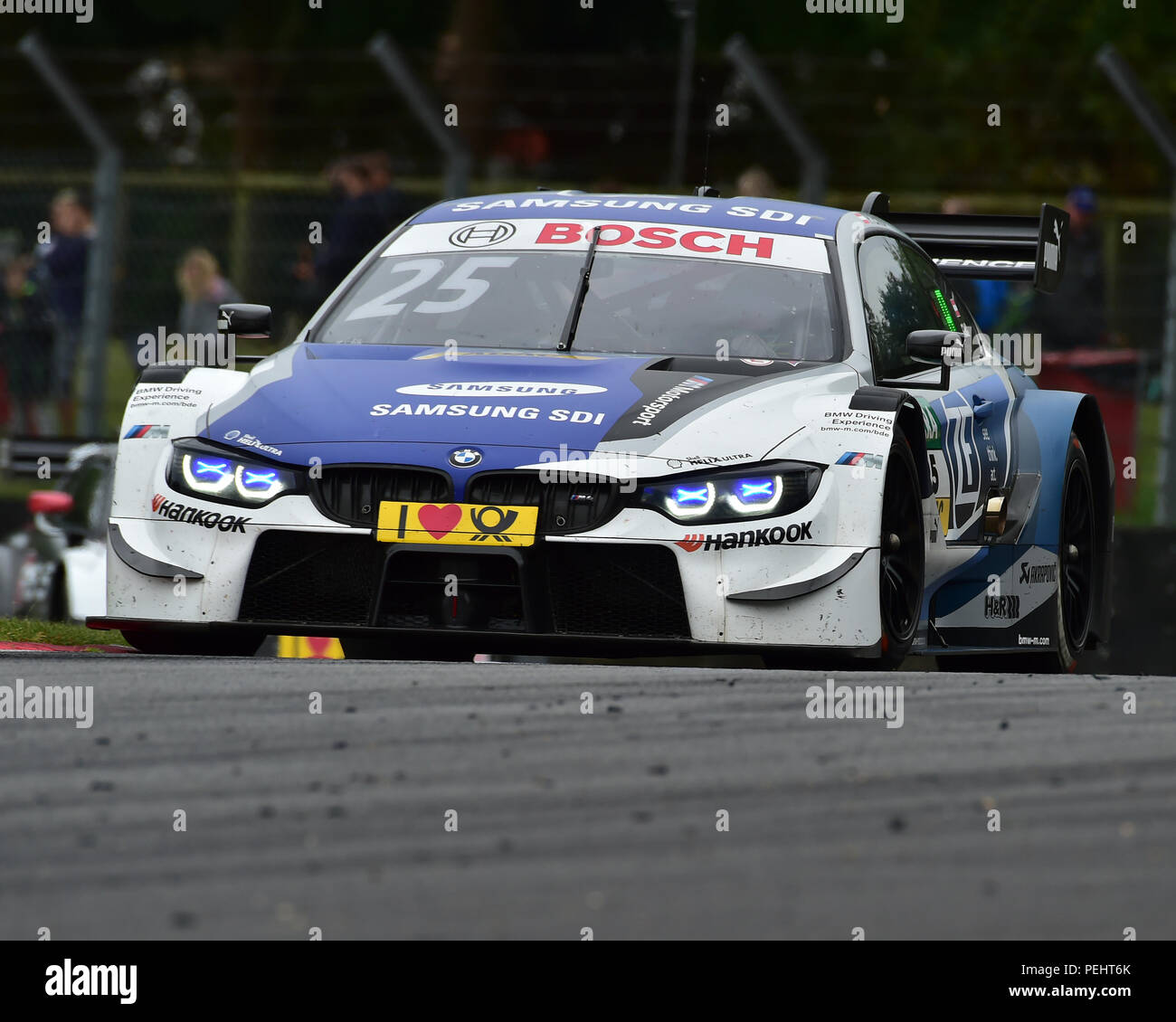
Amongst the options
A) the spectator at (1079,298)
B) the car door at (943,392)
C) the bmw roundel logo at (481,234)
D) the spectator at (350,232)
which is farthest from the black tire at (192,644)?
the spectator at (1079,298)

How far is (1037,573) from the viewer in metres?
8.73

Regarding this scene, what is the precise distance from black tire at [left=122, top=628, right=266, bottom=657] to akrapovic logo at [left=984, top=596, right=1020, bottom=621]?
99.5 inches

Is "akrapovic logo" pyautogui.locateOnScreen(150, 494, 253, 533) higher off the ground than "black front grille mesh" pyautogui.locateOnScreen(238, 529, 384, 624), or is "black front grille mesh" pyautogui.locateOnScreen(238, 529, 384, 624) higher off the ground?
"akrapovic logo" pyautogui.locateOnScreen(150, 494, 253, 533)

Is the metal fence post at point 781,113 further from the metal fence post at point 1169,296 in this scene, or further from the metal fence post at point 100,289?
the metal fence post at point 100,289

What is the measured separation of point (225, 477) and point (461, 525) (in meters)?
0.77

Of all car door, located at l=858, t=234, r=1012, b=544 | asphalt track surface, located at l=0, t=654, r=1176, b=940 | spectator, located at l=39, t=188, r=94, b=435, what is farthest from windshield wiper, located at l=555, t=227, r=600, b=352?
spectator, located at l=39, t=188, r=94, b=435

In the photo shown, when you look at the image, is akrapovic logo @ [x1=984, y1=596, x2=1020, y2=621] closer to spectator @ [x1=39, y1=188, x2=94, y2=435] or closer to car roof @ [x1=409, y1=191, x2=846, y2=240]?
car roof @ [x1=409, y1=191, x2=846, y2=240]

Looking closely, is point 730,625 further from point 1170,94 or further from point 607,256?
point 1170,94

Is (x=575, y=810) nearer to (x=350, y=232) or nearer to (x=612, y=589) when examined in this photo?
(x=612, y=589)

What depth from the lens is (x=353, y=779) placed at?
4980mm

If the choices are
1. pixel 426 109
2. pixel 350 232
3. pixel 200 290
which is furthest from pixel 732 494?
pixel 200 290

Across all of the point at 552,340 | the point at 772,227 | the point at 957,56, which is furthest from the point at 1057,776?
the point at 957,56

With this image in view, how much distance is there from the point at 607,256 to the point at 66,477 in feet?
23.2

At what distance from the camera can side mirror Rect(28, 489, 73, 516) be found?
46.0ft
